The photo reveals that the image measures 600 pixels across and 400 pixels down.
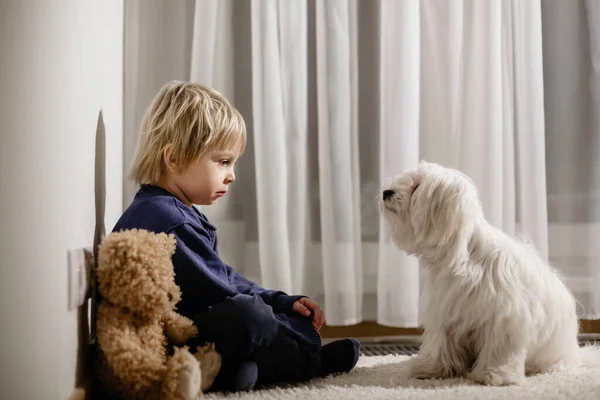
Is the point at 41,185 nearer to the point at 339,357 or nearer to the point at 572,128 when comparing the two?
the point at 339,357

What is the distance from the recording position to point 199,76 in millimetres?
2029

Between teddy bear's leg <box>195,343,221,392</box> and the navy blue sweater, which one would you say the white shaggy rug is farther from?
the navy blue sweater

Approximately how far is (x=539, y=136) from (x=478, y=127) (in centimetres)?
21

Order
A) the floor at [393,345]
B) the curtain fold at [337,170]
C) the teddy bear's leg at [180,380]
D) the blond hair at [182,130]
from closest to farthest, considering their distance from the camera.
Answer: the teddy bear's leg at [180,380], the blond hair at [182,130], the floor at [393,345], the curtain fold at [337,170]

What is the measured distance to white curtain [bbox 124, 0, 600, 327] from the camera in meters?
2.04

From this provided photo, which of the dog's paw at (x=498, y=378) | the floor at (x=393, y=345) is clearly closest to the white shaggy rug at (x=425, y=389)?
the dog's paw at (x=498, y=378)

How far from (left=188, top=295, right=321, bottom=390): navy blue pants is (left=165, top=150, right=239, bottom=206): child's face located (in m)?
0.30

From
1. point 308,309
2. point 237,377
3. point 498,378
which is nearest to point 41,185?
point 237,377

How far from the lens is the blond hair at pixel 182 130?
1432 millimetres

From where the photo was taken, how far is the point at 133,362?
1090 millimetres

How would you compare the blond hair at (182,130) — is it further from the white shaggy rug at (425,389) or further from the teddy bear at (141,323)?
the white shaggy rug at (425,389)

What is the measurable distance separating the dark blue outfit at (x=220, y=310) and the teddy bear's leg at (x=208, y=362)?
A: 2 centimetres

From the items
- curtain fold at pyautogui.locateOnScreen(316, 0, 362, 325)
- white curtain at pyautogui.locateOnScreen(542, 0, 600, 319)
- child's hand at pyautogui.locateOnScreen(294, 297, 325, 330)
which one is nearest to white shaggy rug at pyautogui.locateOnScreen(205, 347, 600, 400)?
child's hand at pyautogui.locateOnScreen(294, 297, 325, 330)

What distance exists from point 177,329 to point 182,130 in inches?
18.5
